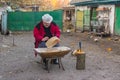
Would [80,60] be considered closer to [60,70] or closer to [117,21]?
[60,70]

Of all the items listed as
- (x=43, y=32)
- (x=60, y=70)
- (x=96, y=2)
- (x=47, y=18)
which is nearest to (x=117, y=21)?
(x=96, y=2)

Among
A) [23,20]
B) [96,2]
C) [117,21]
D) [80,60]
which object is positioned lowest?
[80,60]

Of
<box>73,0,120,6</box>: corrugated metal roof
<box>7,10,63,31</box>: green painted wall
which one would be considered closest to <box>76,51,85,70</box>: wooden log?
<box>73,0,120,6</box>: corrugated metal roof

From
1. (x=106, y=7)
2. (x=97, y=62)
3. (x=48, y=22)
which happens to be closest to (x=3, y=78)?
(x=48, y=22)

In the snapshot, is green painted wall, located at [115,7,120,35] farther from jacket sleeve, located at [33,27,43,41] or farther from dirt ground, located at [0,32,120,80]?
jacket sleeve, located at [33,27,43,41]

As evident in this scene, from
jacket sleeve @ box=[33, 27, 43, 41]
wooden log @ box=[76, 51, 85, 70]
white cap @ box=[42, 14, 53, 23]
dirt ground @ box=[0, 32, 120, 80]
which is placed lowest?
dirt ground @ box=[0, 32, 120, 80]

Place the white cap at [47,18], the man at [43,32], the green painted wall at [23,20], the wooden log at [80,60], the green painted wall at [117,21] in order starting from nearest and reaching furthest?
the wooden log at [80,60], the white cap at [47,18], the man at [43,32], the green painted wall at [117,21], the green painted wall at [23,20]

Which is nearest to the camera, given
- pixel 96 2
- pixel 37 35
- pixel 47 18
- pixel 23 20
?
pixel 47 18

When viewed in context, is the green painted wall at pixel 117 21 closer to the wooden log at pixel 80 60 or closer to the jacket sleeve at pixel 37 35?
the jacket sleeve at pixel 37 35

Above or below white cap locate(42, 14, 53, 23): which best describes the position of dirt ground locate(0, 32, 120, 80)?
below

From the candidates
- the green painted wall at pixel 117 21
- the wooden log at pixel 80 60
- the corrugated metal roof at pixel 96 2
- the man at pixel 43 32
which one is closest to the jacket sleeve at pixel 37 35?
the man at pixel 43 32

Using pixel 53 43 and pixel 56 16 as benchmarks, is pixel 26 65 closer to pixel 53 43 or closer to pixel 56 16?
pixel 53 43

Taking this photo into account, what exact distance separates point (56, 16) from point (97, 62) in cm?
1604

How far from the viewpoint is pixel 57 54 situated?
356 inches
